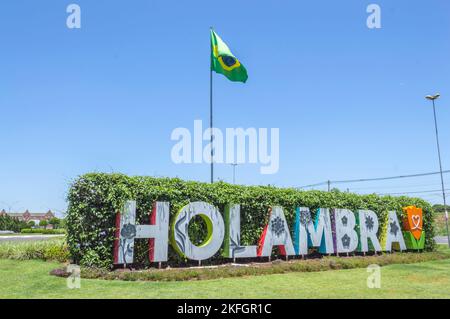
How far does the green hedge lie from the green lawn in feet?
4.99

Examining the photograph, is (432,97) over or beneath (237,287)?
over

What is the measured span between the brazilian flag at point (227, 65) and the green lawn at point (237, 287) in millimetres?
9330

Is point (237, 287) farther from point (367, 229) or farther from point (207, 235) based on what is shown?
point (367, 229)

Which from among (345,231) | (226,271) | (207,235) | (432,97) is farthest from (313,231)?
(432,97)

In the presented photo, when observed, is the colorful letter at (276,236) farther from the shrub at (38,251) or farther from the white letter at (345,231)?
the shrub at (38,251)

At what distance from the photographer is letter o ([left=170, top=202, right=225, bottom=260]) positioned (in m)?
13.6

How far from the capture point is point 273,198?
54.3 ft

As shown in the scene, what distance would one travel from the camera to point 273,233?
16078 mm

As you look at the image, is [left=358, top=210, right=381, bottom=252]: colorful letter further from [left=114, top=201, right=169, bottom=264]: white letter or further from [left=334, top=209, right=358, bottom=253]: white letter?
[left=114, top=201, right=169, bottom=264]: white letter

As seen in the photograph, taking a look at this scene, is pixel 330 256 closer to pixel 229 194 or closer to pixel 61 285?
pixel 229 194

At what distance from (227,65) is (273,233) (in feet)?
25.8

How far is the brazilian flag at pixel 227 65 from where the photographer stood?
18094 millimetres

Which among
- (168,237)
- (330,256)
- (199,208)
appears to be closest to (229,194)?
(199,208)
